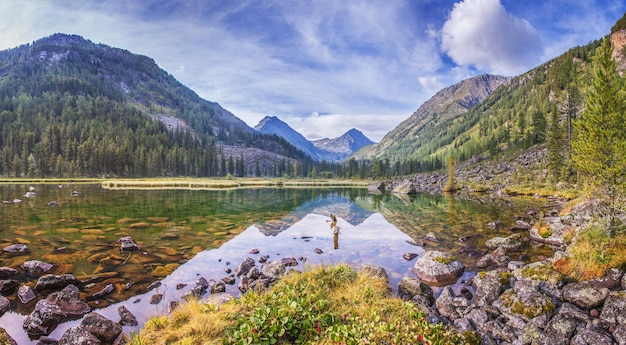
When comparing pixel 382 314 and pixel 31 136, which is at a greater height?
pixel 31 136

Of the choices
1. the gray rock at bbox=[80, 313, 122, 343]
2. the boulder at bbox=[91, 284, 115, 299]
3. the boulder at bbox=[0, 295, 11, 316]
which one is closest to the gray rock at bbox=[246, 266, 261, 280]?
the boulder at bbox=[91, 284, 115, 299]

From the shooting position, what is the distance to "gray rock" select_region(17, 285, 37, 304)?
1255 cm

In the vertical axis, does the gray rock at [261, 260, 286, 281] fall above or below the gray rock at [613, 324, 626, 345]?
below

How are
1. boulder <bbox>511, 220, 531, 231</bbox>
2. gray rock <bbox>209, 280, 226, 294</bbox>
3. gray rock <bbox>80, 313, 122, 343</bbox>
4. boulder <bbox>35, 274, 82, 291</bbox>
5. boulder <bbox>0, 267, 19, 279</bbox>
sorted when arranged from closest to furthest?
gray rock <bbox>80, 313, 122, 343</bbox> < boulder <bbox>35, 274, 82, 291</bbox> < gray rock <bbox>209, 280, 226, 294</bbox> < boulder <bbox>0, 267, 19, 279</bbox> < boulder <bbox>511, 220, 531, 231</bbox>

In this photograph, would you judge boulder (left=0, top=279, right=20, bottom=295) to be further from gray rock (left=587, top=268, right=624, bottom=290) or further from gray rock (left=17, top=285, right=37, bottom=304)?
gray rock (left=587, top=268, right=624, bottom=290)

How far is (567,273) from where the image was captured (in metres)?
13.7

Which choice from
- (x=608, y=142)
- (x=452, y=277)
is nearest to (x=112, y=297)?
(x=452, y=277)

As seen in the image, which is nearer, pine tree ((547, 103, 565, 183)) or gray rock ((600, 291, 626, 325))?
gray rock ((600, 291, 626, 325))

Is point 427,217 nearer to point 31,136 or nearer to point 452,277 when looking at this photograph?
point 452,277

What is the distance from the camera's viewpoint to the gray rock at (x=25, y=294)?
12552mm

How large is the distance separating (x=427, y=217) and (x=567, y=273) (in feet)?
83.8

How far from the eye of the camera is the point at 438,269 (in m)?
16.3

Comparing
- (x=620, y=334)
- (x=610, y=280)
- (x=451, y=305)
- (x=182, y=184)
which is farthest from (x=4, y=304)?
(x=182, y=184)

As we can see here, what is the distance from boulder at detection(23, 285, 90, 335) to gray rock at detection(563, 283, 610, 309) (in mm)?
17823
